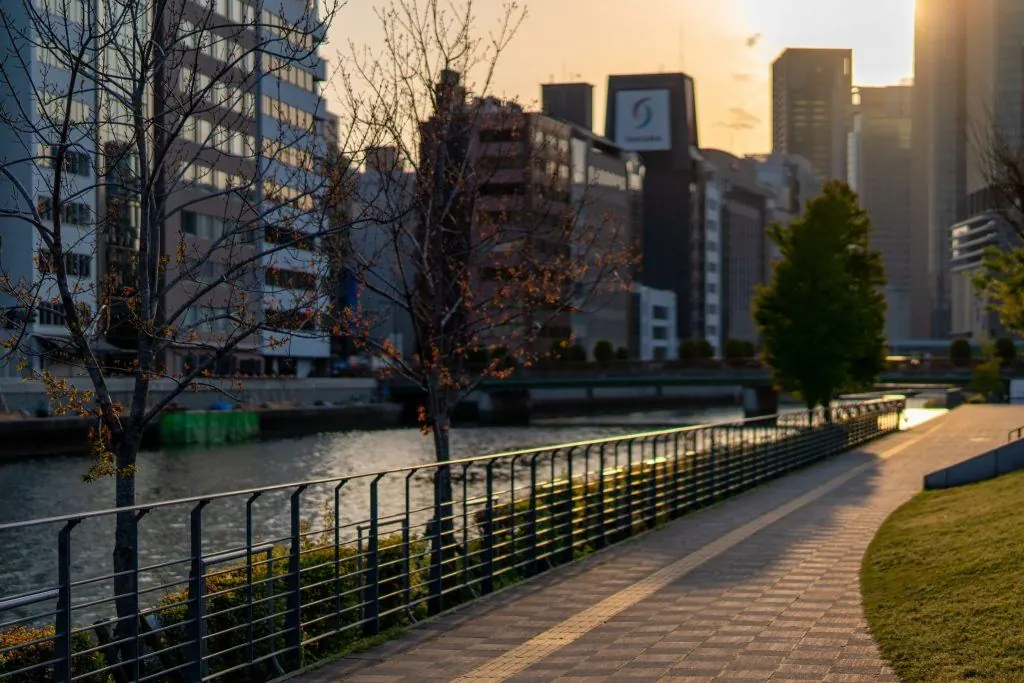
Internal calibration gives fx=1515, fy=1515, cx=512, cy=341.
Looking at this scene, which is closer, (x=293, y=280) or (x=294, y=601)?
(x=294, y=601)

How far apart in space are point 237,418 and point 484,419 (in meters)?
38.3

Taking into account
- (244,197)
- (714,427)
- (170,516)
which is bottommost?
(170,516)

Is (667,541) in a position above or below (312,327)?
below

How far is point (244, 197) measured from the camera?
50.5 ft

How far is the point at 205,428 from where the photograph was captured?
81562 mm

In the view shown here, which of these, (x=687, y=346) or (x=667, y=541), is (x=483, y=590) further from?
(x=687, y=346)

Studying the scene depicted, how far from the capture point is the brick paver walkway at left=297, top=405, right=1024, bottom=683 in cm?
1239

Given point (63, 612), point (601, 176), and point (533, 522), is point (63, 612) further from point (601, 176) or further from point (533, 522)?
point (601, 176)

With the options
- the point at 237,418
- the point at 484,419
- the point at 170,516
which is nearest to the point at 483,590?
the point at 170,516

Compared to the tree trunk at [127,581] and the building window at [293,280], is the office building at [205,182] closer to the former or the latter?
the building window at [293,280]

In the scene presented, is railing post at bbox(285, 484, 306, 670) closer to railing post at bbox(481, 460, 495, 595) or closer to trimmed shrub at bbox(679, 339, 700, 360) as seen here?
railing post at bbox(481, 460, 495, 595)

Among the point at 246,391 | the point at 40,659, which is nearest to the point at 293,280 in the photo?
the point at 40,659

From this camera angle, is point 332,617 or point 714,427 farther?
point 714,427

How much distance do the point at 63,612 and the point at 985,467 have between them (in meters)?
23.0
